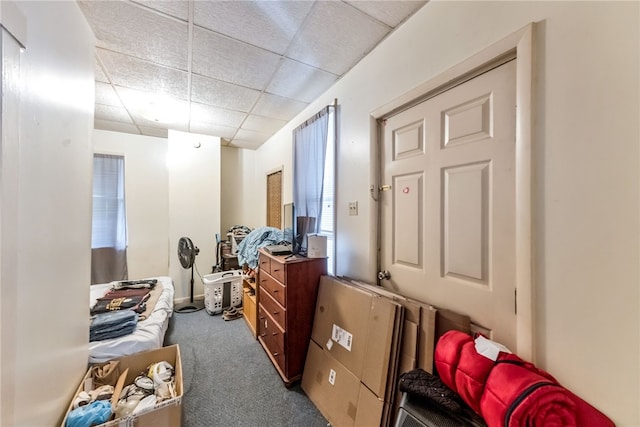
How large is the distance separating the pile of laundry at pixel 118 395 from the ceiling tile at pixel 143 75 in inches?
90.6

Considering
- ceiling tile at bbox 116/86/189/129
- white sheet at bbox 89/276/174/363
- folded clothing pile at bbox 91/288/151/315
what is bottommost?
white sheet at bbox 89/276/174/363

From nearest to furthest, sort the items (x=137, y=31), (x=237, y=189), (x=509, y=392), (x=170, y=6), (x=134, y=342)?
(x=509, y=392) → (x=170, y=6) → (x=137, y=31) → (x=134, y=342) → (x=237, y=189)

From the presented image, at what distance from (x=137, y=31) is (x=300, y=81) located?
1231 mm

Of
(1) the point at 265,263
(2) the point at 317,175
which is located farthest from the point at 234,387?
(2) the point at 317,175

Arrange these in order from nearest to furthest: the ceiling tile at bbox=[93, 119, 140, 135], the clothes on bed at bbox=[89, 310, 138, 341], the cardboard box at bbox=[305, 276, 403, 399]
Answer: the cardboard box at bbox=[305, 276, 403, 399]
the clothes on bed at bbox=[89, 310, 138, 341]
the ceiling tile at bbox=[93, 119, 140, 135]

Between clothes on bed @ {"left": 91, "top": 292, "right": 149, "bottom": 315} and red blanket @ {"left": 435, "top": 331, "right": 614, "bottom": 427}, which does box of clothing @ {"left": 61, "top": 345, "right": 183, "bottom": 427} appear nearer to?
clothes on bed @ {"left": 91, "top": 292, "right": 149, "bottom": 315}

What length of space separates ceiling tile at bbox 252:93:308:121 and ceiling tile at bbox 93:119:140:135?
2.06m

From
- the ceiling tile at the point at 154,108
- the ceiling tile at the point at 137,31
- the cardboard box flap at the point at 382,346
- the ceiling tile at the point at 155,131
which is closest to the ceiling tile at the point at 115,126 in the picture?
the ceiling tile at the point at 155,131

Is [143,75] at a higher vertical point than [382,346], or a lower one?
higher

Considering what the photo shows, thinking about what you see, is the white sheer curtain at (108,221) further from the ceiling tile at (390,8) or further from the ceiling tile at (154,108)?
the ceiling tile at (390,8)

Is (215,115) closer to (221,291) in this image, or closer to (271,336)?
(221,291)

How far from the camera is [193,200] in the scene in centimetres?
378

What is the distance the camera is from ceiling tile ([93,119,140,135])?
3.34 m

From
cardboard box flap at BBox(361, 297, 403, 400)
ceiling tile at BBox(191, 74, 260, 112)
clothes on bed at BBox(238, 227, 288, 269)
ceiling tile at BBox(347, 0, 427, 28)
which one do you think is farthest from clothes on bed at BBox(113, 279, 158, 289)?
ceiling tile at BBox(347, 0, 427, 28)
